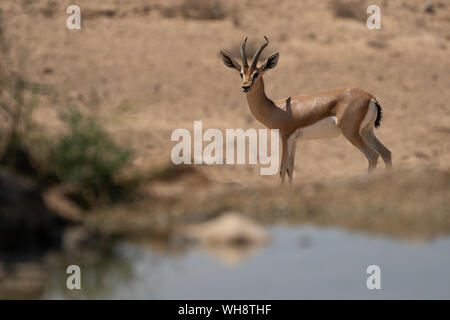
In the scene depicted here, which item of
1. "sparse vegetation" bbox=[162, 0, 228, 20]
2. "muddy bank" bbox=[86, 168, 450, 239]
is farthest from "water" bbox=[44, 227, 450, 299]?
"sparse vegetation" bbox=[162, 0, 228, 20]

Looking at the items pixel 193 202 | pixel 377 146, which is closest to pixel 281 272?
pixel 193 202

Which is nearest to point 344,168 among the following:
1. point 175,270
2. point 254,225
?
point 254,225

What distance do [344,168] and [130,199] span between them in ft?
18.7

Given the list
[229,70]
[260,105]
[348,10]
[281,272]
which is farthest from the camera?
[348,10]

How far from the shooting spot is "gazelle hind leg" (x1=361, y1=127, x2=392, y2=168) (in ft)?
38.3

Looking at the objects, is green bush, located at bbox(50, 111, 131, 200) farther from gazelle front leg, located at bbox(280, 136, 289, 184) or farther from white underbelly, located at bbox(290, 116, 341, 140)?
white underbelly, located at bbox(290, 116, 341, 140)

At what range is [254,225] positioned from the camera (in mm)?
7676

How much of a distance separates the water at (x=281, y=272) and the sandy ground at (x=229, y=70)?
543cm

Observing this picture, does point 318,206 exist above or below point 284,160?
below

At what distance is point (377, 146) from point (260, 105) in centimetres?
164

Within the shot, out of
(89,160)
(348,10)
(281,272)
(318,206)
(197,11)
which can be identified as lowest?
(281,272)

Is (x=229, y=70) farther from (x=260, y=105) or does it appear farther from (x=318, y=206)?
(x=318, y=206)

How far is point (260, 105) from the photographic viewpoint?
1240cm
